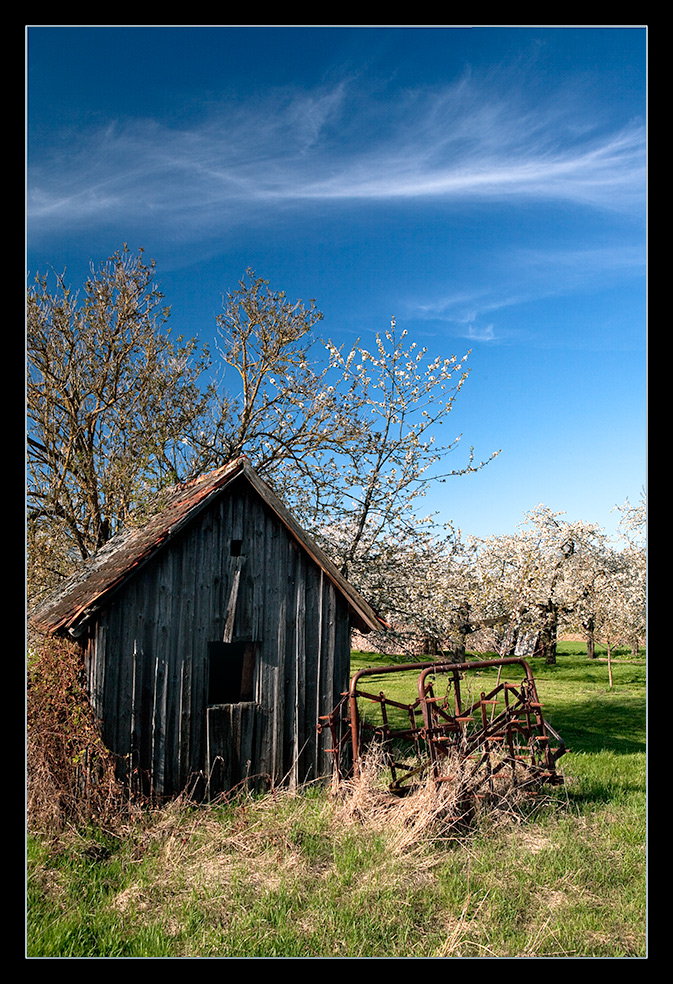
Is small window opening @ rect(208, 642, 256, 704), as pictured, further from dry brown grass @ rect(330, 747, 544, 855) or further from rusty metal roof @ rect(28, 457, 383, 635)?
dry brown grass @ rect(330, 747, 544, 855)

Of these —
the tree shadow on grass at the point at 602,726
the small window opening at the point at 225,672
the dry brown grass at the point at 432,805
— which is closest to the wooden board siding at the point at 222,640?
the dry brown grass at the point at 432,805

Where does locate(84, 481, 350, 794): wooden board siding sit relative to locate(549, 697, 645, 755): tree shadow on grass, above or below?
above

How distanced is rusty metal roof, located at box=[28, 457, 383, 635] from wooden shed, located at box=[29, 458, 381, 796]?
0.08ft

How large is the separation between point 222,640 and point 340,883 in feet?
13.4

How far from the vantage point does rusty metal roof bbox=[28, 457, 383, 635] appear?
9033 mm

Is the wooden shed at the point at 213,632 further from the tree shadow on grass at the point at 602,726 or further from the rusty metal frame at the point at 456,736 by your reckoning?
the tree shadow on grass at the point at 602,726

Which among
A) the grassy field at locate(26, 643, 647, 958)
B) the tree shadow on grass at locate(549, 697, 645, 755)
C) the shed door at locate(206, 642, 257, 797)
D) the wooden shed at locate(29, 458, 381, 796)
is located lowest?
the tree shadow on grass at locate(549, 697, 645, 755)

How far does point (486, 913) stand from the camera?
6.56 meters

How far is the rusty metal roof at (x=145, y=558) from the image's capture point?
9033 mm

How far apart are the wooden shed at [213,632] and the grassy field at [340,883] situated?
759mm

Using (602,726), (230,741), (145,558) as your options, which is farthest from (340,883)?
(602,726)

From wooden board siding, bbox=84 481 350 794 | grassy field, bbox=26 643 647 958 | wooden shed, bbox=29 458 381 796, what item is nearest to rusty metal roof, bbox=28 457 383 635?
wooden shed, bbox=29 458 381 796

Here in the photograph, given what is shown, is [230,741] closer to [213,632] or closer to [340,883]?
[213,632]
